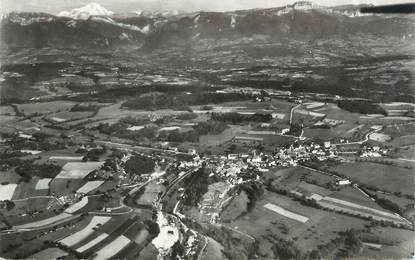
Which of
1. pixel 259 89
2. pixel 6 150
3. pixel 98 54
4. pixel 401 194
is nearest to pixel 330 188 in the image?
pixel 401 194

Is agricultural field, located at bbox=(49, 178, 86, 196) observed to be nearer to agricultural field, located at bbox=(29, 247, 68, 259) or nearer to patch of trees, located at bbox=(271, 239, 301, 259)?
agricultural field, located at bbox=(29, 247, 68, 259)

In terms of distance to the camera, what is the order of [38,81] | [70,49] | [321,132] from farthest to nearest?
[70,49] < [38,81] < [321,132]

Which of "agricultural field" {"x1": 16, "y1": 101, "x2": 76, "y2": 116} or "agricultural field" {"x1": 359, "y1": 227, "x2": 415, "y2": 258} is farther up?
"agricultural field" {"x1": 16, "y1": 101, "x2": 76, "y2": 116}

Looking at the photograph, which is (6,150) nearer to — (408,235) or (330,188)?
(330,188)

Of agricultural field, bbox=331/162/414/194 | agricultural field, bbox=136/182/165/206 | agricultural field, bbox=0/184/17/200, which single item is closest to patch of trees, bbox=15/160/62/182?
agricultural field, bbox=0/184/17/200

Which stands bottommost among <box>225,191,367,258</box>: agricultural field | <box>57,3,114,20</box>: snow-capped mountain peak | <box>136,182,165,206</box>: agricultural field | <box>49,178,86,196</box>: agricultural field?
<box>225,191,367,258</box>: agricultural field

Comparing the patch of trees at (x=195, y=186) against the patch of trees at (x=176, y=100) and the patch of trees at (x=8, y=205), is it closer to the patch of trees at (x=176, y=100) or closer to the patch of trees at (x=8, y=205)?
the patch of trees at (x=8, y=205)

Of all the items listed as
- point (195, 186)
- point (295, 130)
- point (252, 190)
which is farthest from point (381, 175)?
point (195, 186)
